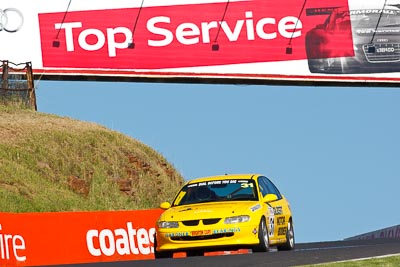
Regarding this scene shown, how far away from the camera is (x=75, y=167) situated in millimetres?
39031

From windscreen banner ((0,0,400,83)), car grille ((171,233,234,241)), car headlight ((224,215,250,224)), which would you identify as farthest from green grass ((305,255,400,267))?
windscreen banner ((0,0,400,83))

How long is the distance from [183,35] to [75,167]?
14.9 m

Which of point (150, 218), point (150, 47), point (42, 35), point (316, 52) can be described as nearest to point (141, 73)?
point (150, 47)

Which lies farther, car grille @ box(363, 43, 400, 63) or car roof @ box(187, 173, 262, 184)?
car grille @ box(363, 43, 400, 63)

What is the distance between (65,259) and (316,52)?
109 feet

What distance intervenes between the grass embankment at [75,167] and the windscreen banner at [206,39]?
640cm

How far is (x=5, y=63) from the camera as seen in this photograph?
47.9m

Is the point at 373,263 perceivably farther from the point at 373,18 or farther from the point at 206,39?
the point at 373,18

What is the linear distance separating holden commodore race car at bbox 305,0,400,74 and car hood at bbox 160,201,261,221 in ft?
112

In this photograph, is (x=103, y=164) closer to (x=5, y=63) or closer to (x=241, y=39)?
(x=5, y=63)

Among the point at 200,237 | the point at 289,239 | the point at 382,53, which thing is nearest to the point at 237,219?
the point at 200,237

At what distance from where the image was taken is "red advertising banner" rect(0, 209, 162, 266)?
18.9m

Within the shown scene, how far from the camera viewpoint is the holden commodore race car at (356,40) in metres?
51.8

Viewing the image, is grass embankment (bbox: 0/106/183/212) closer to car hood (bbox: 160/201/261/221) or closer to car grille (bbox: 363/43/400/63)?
car grille (bbox: 363/43/400/63)
